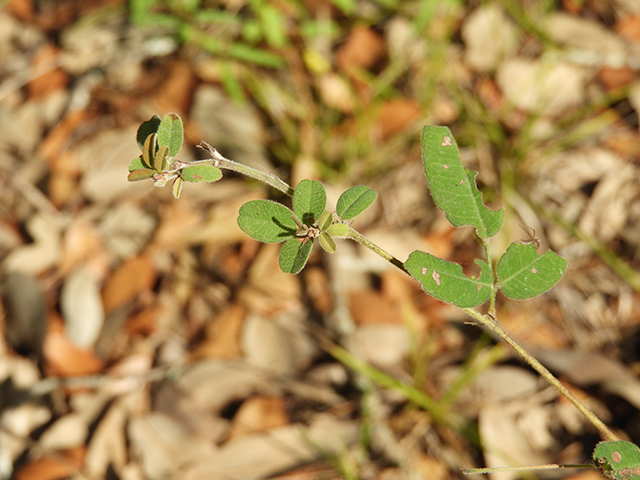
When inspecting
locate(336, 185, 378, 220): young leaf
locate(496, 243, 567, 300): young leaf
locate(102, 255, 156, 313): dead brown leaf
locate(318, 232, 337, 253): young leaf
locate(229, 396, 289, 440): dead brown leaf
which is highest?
locate(336, 185, 378, 220): young leaf

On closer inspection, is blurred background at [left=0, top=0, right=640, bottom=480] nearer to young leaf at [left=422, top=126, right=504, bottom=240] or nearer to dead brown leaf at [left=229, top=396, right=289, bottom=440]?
dead brown leaf at [left=229, top=396, right=289, bottom=440]

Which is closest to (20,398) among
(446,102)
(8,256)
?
(8,256)

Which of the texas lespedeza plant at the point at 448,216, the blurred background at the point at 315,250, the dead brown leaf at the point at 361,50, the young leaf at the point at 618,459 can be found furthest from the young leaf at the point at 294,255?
the dead brown leaf at the point at 361,50

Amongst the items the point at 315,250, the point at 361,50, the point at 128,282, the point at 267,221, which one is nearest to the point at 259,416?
the point at 315,250

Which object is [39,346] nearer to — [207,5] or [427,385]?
[427,385]

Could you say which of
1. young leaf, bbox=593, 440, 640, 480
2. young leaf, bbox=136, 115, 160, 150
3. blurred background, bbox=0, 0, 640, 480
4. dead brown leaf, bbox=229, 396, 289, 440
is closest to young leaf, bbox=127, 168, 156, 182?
young leaf, bbox=136, 115, 160, 150

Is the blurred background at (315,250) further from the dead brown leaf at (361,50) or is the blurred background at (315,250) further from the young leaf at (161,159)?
the young leaf at (161,159)
